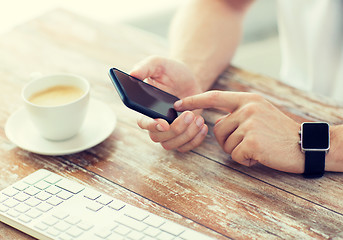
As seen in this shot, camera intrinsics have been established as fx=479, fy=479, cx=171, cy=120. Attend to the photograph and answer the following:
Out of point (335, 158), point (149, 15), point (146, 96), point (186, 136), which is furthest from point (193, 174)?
point (149, 15)

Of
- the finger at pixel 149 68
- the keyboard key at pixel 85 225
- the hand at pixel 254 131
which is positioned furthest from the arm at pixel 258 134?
the keyboard key at pixel 85 225

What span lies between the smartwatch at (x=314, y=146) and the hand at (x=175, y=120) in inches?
8.2

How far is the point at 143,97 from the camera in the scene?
3.02 ft

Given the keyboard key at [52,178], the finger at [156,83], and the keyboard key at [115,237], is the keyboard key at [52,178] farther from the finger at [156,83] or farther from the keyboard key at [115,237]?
the finger at [156,83]

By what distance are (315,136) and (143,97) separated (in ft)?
1.16

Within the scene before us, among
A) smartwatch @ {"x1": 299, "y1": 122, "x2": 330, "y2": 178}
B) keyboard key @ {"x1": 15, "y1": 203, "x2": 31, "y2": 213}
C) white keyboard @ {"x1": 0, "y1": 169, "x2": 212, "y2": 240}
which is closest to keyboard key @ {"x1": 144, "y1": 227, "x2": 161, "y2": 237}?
white keyboard @ {"x1": 0, "y1": 169, "x2": 212, "y2": 240}

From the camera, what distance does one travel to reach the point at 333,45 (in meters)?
1.53

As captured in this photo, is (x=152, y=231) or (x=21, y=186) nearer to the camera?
(x=152, y=231)

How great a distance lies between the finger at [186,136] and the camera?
0.98m

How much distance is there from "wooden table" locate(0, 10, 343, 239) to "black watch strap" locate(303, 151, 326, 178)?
0.02 meters

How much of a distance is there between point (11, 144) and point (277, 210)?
580 mm

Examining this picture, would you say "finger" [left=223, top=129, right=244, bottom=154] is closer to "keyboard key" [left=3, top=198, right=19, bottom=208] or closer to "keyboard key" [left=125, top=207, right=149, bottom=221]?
"keyboard key" [left=125, top=207, right=149, bottom=221]

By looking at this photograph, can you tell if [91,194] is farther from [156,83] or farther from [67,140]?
[156,83]

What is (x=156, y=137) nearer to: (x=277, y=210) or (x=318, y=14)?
(x=277, y=210)
